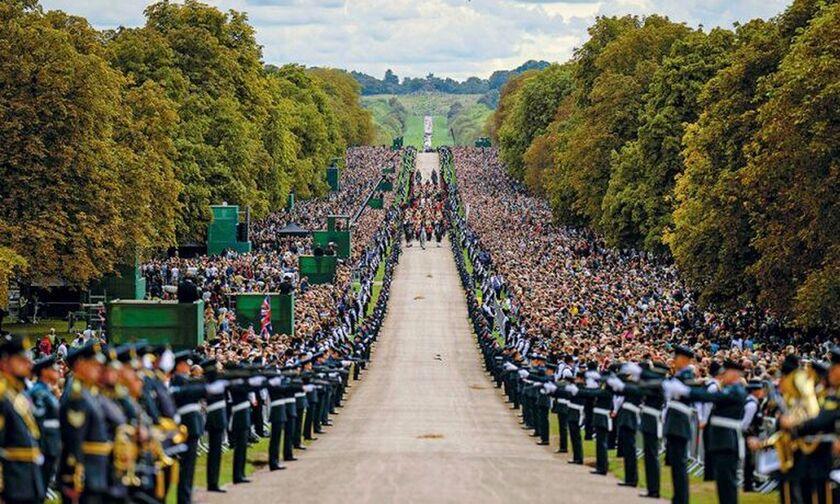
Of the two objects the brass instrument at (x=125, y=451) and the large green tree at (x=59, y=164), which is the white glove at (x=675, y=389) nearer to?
the brass instrument at (x=125, y=451)

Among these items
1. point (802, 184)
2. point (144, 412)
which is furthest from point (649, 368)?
point (802, 184)

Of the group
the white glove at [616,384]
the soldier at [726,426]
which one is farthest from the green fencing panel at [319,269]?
the soldier at [726,426]

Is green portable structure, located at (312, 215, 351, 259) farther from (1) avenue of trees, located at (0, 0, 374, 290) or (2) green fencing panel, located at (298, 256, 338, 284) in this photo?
(2) green fencing panel, located at (298, 256, 338, 284)

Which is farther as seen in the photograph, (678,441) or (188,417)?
(188,417)

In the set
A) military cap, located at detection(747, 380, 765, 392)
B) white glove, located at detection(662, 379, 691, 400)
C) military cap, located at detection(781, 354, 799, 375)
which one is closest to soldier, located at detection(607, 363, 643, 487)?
military cap, located at detection(747, 380, 765, 392)

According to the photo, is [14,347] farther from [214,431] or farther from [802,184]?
[802,184]

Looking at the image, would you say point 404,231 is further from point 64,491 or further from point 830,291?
point 64,491

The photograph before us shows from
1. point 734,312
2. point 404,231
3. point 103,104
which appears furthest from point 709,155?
point 404,231

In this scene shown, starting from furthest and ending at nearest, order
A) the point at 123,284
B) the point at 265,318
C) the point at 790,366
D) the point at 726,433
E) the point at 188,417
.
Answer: the point at 123,284, the point at 265,318, the point at 188,417, the point at 726,433, the point at 790,366
